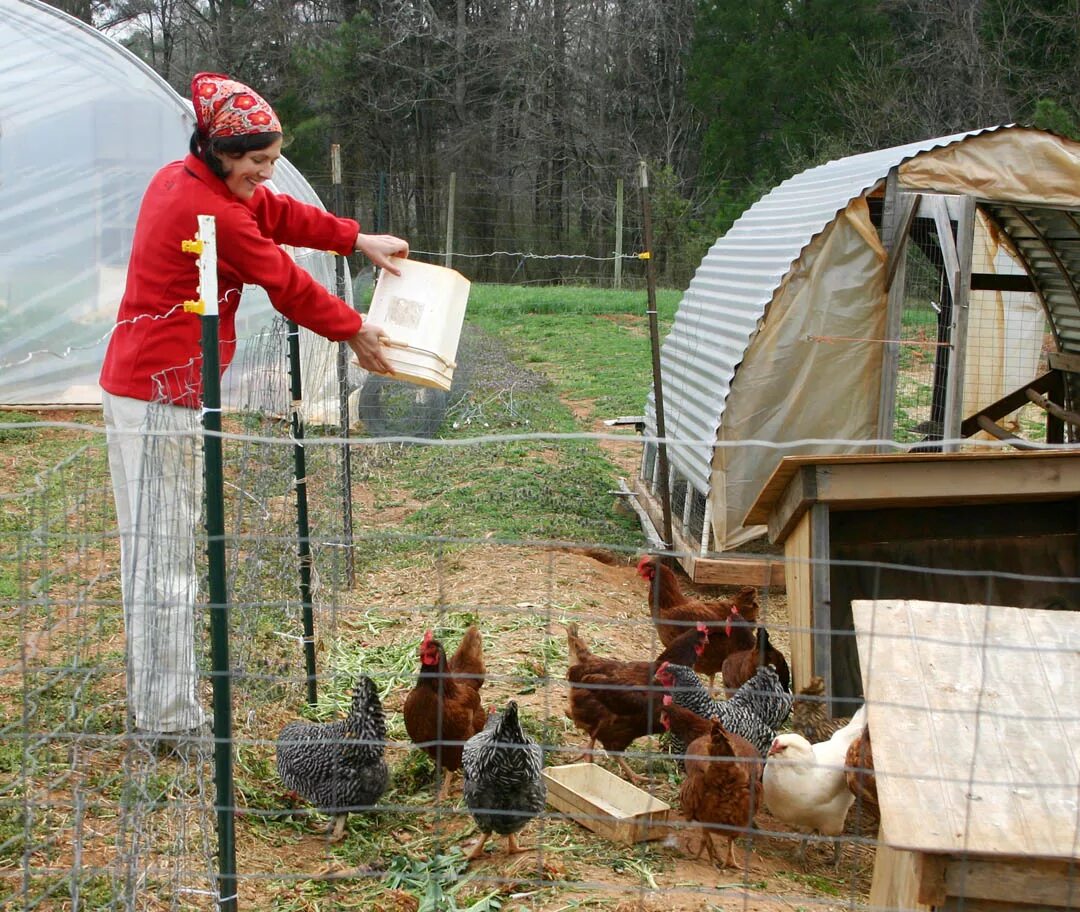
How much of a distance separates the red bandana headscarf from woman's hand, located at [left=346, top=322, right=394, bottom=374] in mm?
669

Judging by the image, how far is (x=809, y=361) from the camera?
21.3 feet

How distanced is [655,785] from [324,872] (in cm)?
133

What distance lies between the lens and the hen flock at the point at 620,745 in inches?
140

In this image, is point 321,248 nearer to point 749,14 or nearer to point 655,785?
point 655,785

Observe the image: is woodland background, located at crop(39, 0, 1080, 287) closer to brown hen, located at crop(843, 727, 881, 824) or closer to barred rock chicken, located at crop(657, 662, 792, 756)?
barred rock chicken, located at crop(657, 662, 792, 756)

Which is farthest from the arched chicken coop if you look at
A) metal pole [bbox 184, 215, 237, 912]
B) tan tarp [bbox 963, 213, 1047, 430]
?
metal pole [bbox 184, 215, 237, 912]

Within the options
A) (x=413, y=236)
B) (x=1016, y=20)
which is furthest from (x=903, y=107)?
(x=413, y=236)

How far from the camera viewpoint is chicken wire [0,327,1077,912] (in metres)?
3.14

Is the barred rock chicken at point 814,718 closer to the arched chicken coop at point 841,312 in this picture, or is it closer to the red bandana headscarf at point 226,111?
the arched chicken coop at point 841,312

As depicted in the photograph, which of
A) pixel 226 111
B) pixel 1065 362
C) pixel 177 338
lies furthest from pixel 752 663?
pixel 1065 362

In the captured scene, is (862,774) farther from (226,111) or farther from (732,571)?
(732,571)

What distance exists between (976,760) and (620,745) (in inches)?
78.8

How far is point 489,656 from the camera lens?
17.3 feet

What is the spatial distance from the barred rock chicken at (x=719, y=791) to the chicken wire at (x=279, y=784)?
2.2 inches
